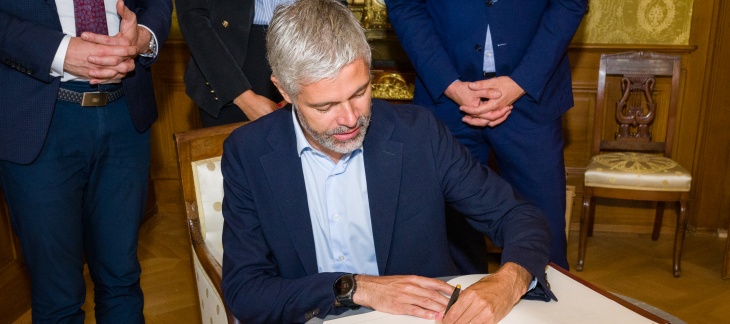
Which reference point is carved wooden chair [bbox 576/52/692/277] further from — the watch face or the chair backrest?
the watch face

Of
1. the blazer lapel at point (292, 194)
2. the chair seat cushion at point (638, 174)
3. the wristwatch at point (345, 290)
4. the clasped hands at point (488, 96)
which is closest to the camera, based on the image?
the wristwatch at point (345, 290)

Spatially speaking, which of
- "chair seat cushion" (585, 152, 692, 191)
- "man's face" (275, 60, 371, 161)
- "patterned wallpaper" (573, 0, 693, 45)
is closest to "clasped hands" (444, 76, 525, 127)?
"man's face" (275, 60, 371, 161)

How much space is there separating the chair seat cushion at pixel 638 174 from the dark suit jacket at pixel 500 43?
147 cm

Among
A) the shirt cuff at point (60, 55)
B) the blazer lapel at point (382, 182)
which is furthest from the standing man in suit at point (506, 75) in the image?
the shirt cuff at point (60, 55)

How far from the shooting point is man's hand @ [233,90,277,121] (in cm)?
248

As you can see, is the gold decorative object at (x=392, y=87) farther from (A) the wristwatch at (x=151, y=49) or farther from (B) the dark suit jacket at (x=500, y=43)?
(A) the wristwatch at (x=151, y=49)

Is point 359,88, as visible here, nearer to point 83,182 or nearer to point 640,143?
point 83,182

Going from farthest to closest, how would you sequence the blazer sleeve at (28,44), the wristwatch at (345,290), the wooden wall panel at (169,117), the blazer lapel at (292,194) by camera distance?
the wooden wall panel at (169,117) < the blazer sleeve at (28,44) < the blazer lapel at (292,194) < the wristwatch at (345,290)

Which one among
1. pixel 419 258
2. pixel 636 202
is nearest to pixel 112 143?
pixel 419 258

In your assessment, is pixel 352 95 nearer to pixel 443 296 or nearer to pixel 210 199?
pixel 443 296

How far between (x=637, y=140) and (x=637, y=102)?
25 cm

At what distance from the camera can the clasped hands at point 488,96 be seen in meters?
2.33

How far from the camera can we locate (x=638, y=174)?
3.72 metres

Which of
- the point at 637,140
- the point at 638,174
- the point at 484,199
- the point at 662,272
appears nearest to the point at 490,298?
the point at 484,199
